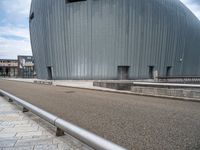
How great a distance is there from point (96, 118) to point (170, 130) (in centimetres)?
233

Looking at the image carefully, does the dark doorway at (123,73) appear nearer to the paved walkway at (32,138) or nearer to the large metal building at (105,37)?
the large metal building at (105,37)

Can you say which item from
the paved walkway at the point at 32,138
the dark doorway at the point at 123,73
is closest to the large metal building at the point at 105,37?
the dark doorway at the point at 123,73

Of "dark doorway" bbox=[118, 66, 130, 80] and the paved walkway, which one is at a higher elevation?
"dark doorway" bbox=[118, 66, 130, 80]

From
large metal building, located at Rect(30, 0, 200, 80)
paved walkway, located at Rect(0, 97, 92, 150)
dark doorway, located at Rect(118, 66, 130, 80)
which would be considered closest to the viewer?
paved walkway, located at Rect(0, 97, 92, 150)

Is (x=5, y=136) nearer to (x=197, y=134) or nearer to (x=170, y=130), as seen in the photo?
(x=170, y=130)

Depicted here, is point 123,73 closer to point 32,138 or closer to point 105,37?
point 105,37

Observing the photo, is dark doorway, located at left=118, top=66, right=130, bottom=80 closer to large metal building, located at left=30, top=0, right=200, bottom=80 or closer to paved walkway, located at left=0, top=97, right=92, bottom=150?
large metal building, located at left=30, top=0, right=200, bottom=80

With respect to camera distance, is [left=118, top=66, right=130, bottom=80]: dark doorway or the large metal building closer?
the large metal building

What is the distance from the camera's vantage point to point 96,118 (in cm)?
618

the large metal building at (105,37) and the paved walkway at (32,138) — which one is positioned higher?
the large metal building at (105,37)

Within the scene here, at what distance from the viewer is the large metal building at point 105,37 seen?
112 feet

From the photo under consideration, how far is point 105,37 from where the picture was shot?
33969 millimetres

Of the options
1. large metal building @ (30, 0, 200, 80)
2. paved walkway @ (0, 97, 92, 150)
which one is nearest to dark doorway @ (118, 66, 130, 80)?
large metal building @ (30, 0, 200, 80)

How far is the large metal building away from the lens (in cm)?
3416
